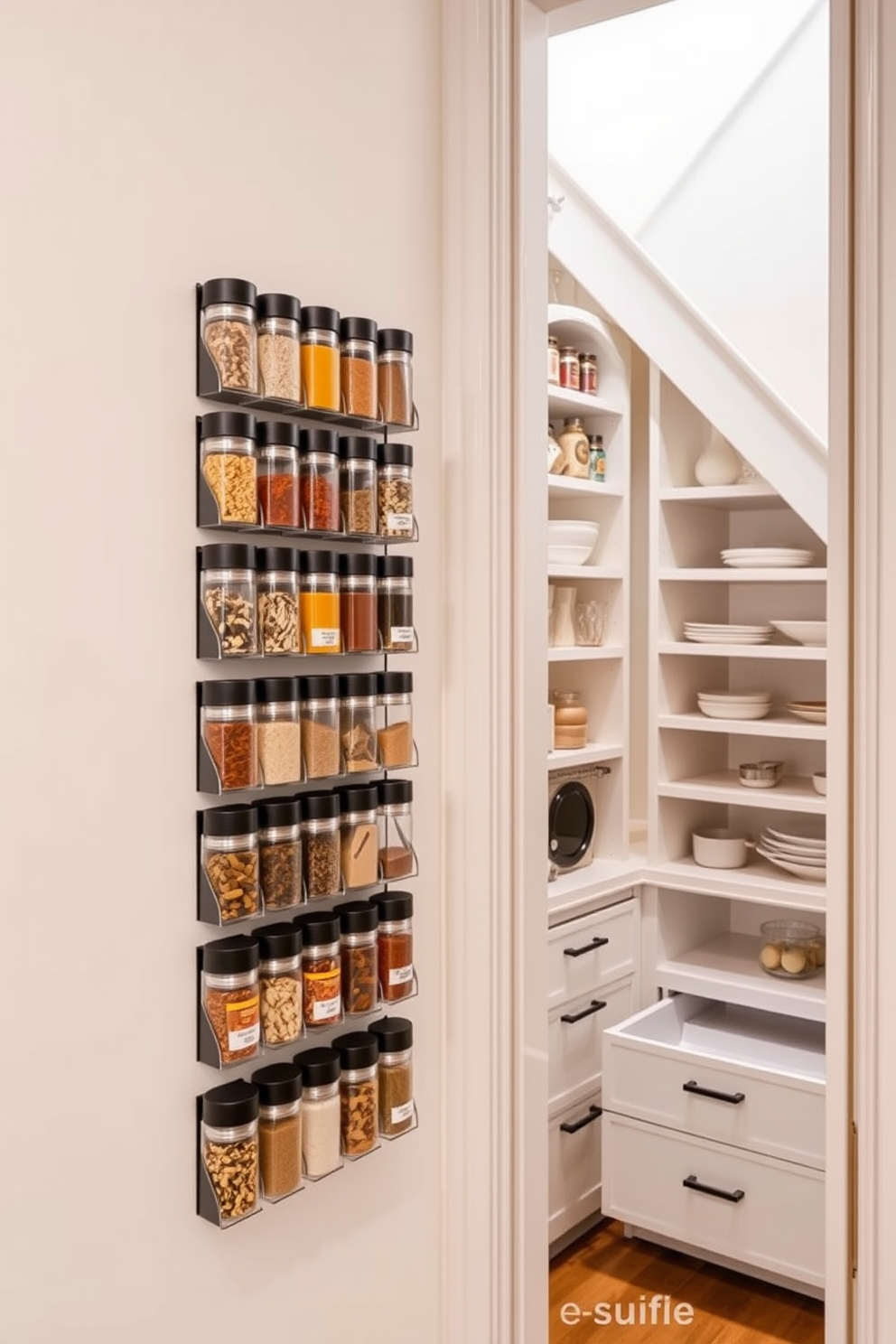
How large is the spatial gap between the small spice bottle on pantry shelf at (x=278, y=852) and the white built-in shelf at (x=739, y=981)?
1.85 metres

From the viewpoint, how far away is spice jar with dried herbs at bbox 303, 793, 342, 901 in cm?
128

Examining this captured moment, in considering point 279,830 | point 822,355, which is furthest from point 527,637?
point 822,355

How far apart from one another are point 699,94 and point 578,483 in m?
1.21

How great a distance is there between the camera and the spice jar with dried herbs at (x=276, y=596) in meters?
1.21

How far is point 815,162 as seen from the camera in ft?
9.72

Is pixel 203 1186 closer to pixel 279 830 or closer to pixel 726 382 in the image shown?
pixel 279 830

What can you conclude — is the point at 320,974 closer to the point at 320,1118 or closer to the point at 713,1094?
the point at 320,1118

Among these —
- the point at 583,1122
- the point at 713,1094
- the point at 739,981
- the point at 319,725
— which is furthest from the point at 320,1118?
the point at 739,981

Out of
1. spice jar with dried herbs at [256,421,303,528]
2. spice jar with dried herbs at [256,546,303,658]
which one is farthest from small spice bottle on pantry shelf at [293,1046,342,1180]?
spice jar with dried herbs at [256,421,303,528]

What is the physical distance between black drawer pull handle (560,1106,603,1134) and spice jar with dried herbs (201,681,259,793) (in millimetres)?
1917

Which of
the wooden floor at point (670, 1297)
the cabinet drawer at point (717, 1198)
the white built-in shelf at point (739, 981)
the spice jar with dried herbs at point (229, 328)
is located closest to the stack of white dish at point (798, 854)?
the white built-in shelf at point (739, 981)

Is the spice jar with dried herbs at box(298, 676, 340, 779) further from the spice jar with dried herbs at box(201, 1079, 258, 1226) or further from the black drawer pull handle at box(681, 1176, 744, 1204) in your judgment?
the black drawer pull handle at box(681, 1176, 744, 1204)

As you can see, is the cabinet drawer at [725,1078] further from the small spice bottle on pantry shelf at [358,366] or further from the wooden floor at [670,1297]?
the small spice bottle on pantry shelf at [358,366]

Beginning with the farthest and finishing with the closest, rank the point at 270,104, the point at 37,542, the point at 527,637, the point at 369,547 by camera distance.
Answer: the point at 527,637 < the point at 369,547 < the point at 270,104 < the point at 37,542
